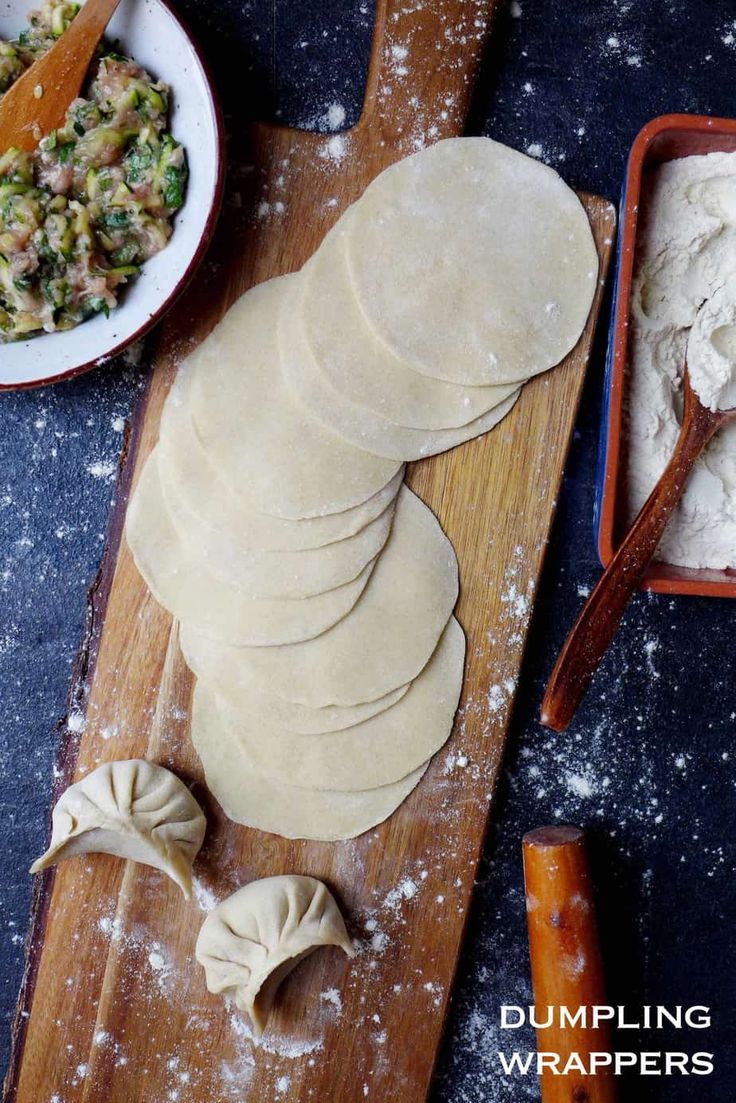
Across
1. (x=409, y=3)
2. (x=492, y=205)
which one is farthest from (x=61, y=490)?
(x=409, y=3)

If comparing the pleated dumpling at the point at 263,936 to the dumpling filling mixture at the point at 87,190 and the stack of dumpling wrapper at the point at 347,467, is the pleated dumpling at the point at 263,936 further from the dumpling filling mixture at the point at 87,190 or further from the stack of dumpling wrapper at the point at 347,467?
the dumpling filling mixture at the point at 87,190

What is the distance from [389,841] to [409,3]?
56.8 inches

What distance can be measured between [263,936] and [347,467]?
2.60 ft

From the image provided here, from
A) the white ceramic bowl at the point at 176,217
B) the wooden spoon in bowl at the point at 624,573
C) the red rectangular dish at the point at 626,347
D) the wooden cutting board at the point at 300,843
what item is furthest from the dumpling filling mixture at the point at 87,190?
the wooden spoon in bowl at the point at 624,573

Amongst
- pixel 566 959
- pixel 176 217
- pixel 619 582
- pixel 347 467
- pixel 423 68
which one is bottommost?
pixel 566 959

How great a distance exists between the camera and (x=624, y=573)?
1460mm

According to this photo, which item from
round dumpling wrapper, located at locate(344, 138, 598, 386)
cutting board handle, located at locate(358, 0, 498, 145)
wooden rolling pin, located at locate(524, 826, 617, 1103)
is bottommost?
wooden rolling pin, located at locate(524, 826, 617, 1103)

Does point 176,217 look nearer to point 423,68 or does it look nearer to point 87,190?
point 87,190

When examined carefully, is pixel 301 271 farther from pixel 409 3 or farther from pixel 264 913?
pixel 264 913

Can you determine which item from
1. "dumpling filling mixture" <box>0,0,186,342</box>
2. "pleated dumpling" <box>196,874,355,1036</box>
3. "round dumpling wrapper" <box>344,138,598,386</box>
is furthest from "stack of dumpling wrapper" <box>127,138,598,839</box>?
"dumpling filling mixture" <box>0,0,186,342</box>

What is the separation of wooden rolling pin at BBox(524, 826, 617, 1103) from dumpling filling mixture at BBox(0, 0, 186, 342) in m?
1.20

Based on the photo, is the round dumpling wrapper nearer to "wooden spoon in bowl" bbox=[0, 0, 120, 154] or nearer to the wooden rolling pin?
"wooden spoon in bowl" bbox=[0, 0, 120, 154]

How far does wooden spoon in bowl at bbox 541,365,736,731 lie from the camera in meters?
1.46

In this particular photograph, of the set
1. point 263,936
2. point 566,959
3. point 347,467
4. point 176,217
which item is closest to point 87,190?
point 176,217
